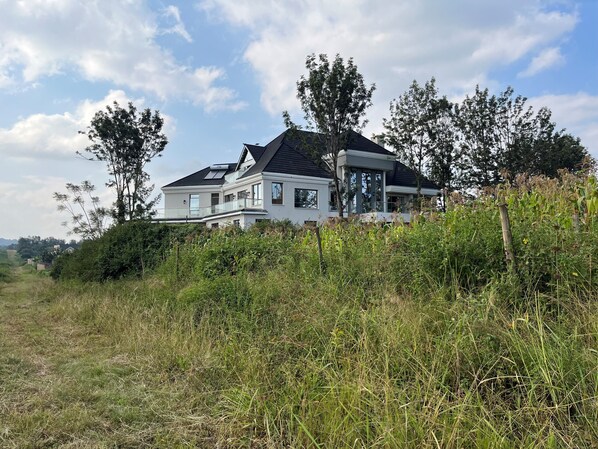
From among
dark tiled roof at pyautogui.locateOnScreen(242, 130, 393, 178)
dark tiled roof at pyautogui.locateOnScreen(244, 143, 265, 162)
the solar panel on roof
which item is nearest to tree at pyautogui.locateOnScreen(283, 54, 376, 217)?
dark tiled roof at pyautogui.locateOnScreen(242, 130, 393, 178)

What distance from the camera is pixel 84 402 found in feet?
9.96

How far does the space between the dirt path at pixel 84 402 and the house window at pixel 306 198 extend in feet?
76.9

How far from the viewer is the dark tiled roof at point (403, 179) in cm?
3269

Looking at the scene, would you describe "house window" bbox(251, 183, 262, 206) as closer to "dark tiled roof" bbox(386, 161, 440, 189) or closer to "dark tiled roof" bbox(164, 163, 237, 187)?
"dark tiled roof" bbox(164, 163, 237, 187)

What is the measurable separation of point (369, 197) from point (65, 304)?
25.6 m

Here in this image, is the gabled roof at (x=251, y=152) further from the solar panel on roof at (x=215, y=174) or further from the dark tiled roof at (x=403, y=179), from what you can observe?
the dark tiled roof at (x=403, y=179)

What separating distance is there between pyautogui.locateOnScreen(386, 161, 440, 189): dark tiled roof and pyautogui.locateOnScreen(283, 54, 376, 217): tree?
1028cm

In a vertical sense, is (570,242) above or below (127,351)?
above

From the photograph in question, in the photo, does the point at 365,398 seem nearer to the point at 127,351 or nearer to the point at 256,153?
Answer: the point at 127,351

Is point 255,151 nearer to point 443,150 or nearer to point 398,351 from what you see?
point 443,150

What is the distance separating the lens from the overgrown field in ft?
6.57

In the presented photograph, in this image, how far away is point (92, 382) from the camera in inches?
136

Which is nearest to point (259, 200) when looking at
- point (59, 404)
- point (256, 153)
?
point (256, 153)

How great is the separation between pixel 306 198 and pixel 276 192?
2.49 m
